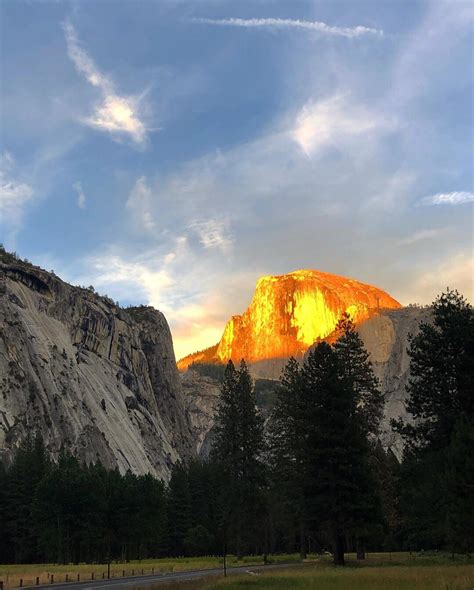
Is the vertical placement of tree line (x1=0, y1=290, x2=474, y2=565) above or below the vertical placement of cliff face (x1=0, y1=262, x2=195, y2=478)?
below

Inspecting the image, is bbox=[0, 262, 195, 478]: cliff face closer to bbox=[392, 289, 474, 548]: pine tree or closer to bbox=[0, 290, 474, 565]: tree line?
bbox=[0, 290, 474, 565]: tree line

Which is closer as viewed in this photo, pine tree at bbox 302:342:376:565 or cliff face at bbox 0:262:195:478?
pine tree at bbox 302:342:376:565

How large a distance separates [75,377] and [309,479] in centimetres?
10958

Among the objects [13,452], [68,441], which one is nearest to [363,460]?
[13,452]

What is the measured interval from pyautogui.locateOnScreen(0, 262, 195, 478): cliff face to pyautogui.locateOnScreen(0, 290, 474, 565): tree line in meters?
27.0

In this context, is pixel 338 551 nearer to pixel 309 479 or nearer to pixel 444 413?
pixel 309 479

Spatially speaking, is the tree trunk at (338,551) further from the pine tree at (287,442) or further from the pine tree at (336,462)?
the pine tree at (287,442)

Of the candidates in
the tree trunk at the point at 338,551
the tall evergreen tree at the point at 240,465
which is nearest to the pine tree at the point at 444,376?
the tree trunk at the point at 338,551

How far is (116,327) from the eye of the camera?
567 feet

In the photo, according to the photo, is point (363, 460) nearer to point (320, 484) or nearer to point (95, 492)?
point (320, 484)

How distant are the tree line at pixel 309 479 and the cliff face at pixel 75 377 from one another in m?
27.0

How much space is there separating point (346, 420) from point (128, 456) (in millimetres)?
106020

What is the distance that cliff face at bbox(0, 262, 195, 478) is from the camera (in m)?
119

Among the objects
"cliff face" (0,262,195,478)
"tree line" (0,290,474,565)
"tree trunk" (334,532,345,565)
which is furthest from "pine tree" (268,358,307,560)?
"cliff face" (0,262,195,478)
